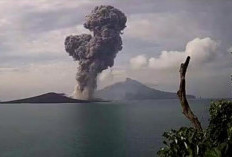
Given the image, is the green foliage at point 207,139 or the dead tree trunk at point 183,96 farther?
the dead tree trunk at point 183,96

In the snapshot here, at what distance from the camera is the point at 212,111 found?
1080 inches

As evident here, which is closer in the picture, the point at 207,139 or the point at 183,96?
the point at 207,139

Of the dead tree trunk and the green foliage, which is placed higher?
the dead tree trunk

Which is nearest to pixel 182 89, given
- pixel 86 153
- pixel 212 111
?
pixel 212 111

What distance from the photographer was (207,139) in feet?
82.8

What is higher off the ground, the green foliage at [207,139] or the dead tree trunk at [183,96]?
the dead tree trunk at [183,96]

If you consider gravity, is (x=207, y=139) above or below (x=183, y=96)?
below

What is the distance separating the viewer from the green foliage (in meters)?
22.0

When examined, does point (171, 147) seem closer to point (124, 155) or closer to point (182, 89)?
point (182, 89)

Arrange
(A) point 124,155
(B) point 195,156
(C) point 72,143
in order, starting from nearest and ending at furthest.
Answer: (B) point 195,156 < (A) point 124,155 < (C) point 72,143

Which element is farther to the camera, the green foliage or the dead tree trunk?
the dead tree trunk

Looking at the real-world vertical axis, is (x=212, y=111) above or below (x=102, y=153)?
above

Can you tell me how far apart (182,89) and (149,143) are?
6196 cm

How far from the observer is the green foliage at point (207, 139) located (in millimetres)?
21953
